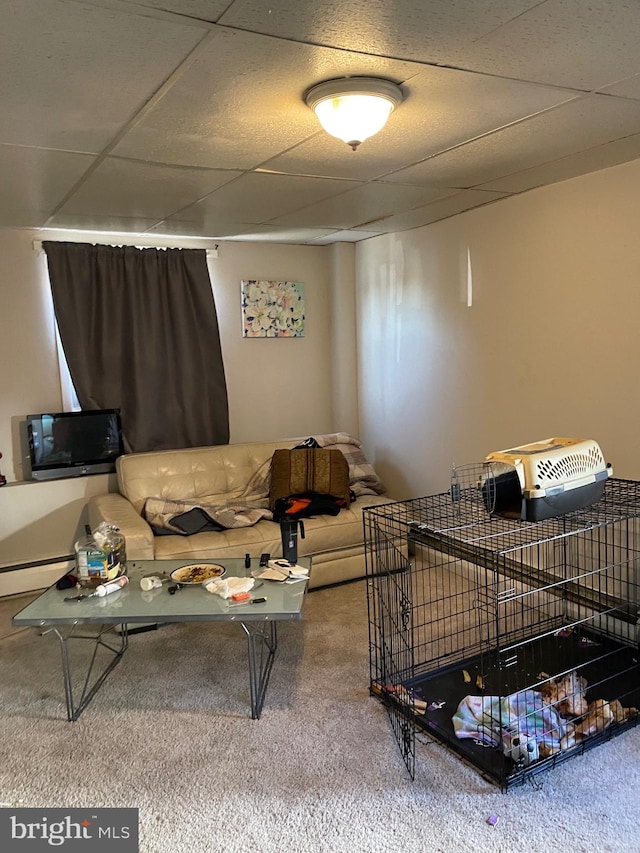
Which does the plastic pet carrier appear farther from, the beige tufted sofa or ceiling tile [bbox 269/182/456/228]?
the beige tufted sofa

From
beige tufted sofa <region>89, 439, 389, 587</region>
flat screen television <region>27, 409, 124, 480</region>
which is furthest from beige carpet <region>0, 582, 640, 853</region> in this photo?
flat screen television <region>27, 409, 124, 480</region>

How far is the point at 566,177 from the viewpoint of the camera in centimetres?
308

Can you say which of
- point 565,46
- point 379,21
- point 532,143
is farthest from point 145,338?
point 565,46

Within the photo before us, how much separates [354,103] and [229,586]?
1908 millimetres

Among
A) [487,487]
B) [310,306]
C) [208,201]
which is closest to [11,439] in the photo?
[208,201]

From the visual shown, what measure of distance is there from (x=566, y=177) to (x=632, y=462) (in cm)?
139

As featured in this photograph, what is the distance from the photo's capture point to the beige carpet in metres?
1.93

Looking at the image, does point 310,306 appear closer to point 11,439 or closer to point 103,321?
point 103,321

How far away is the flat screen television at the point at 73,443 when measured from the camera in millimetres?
4027

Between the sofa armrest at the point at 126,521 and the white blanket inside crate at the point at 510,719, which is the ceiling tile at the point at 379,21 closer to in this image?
the white blanket inside crate at the point at 510,719

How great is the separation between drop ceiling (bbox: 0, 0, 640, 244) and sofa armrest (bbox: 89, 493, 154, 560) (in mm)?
1669

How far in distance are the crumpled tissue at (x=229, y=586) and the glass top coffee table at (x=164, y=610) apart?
24 millimetres

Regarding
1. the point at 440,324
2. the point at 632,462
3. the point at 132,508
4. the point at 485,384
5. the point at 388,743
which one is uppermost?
the point at 440,324

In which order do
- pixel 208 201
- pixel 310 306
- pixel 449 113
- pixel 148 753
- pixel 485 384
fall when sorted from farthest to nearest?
pixel 310 306, pixel 485 384, pixel 208 201, pixel 148 753, pixel 449 113
